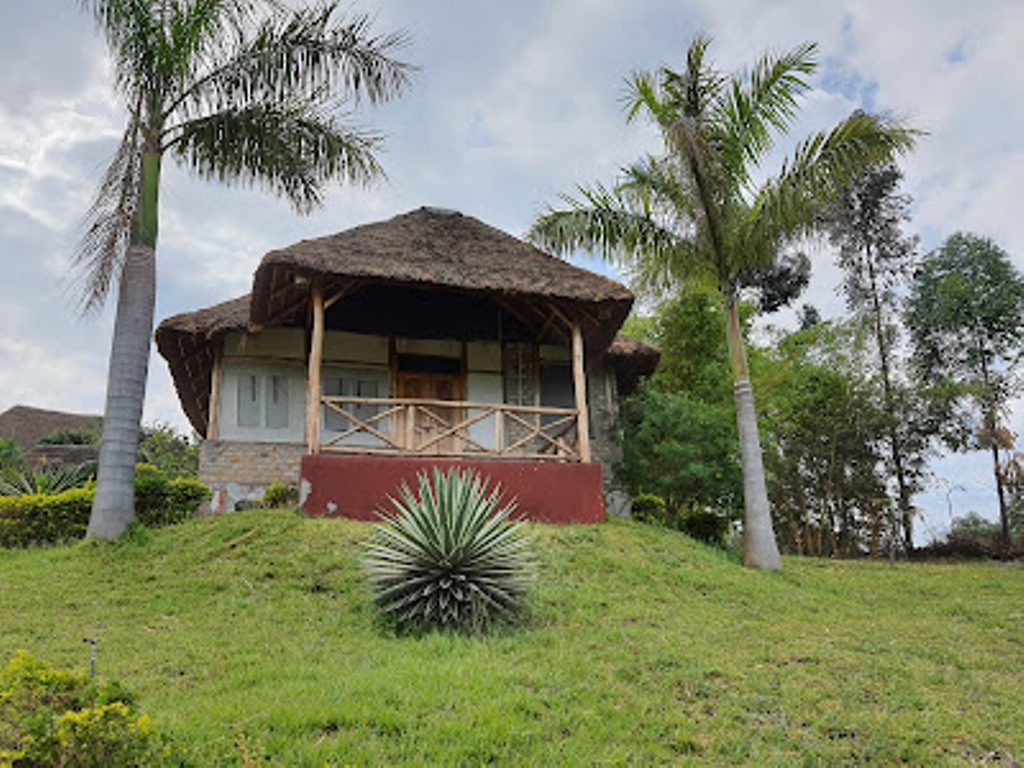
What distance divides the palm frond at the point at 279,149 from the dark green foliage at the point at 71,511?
4.45 metres

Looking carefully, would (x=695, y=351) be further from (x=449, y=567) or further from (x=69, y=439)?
(x=69, y=439)

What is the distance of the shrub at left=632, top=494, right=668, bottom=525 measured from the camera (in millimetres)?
15906

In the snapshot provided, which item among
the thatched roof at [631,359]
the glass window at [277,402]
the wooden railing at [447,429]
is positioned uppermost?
the thatched roof at [631,359]

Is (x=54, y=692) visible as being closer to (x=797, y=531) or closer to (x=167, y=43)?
(x=167, y=43)

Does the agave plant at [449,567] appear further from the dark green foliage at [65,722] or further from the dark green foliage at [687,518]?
the dark green foliage at [687,518]

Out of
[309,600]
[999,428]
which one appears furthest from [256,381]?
[999,428]

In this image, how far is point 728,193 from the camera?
41.4 ft

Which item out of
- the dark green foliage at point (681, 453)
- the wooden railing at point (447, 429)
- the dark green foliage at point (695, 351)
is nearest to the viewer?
the wooden railing at point (447, 429)

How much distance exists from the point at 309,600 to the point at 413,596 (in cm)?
144

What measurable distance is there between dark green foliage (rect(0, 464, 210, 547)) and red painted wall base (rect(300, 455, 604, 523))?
2.61m

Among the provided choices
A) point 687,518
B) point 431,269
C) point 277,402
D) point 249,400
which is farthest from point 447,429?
point 687,518

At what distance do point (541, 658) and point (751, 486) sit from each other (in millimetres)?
6959

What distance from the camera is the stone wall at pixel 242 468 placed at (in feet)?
44.1

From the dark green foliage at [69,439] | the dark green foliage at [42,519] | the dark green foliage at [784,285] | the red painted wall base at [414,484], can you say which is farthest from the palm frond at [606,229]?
the dark green foliage at [69,439]
